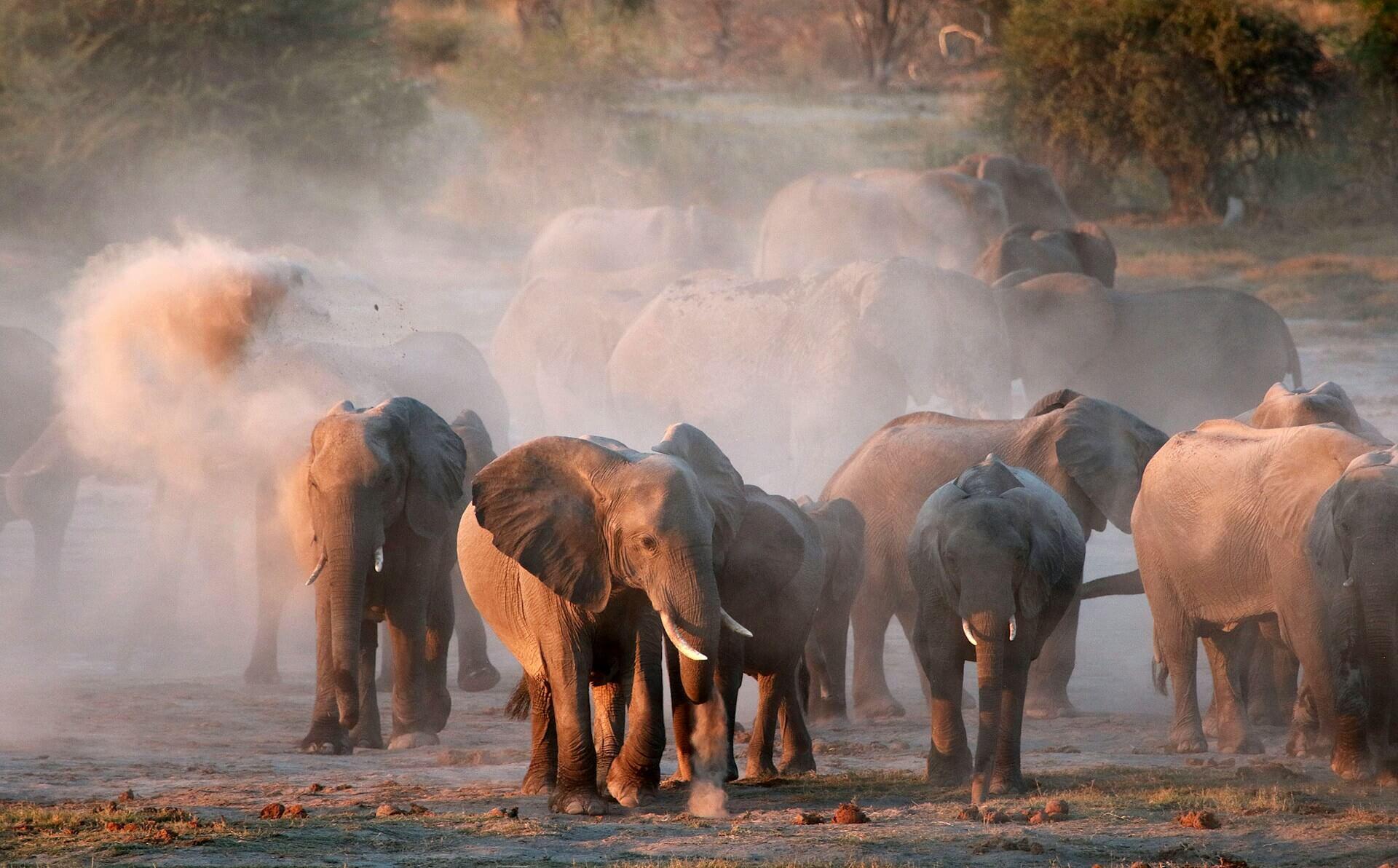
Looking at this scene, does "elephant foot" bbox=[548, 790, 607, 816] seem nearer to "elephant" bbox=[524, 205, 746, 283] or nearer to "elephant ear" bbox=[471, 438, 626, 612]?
"elephant ear" bbox=[471, 438, 626, 612]

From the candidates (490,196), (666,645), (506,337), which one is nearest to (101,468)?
(506,337)

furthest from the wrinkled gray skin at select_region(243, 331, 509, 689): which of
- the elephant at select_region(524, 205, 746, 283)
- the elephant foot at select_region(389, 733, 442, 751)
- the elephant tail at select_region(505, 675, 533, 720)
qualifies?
the elephant at select_region(524, 205, 746, 283)

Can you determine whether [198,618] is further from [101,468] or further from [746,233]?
[746,233]

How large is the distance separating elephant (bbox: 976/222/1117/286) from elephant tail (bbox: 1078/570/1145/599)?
718 cm

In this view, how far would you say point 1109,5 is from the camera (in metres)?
29.7

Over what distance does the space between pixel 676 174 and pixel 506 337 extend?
12.2m

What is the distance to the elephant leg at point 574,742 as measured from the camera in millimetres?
7234

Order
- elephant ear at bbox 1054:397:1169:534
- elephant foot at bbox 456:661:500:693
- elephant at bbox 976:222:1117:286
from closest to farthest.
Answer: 1. elephant ear at bbox 1054:397:1169:534
2. elephant foot at bbox 456:661:500:693
3. elephant at bbox 976:222:1117:286

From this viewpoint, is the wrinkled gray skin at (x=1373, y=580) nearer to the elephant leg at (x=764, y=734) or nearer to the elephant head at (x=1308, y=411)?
the elephant head at (x=1308, y=411)

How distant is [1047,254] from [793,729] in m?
10.9

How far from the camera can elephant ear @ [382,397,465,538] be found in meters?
9.37

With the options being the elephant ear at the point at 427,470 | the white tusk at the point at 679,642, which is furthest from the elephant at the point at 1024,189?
the white tusk at the point at 679,642

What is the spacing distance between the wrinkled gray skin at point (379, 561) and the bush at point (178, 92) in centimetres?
1554

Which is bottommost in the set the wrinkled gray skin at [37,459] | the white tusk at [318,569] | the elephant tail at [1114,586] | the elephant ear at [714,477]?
the elephant tail at [1114,586]
